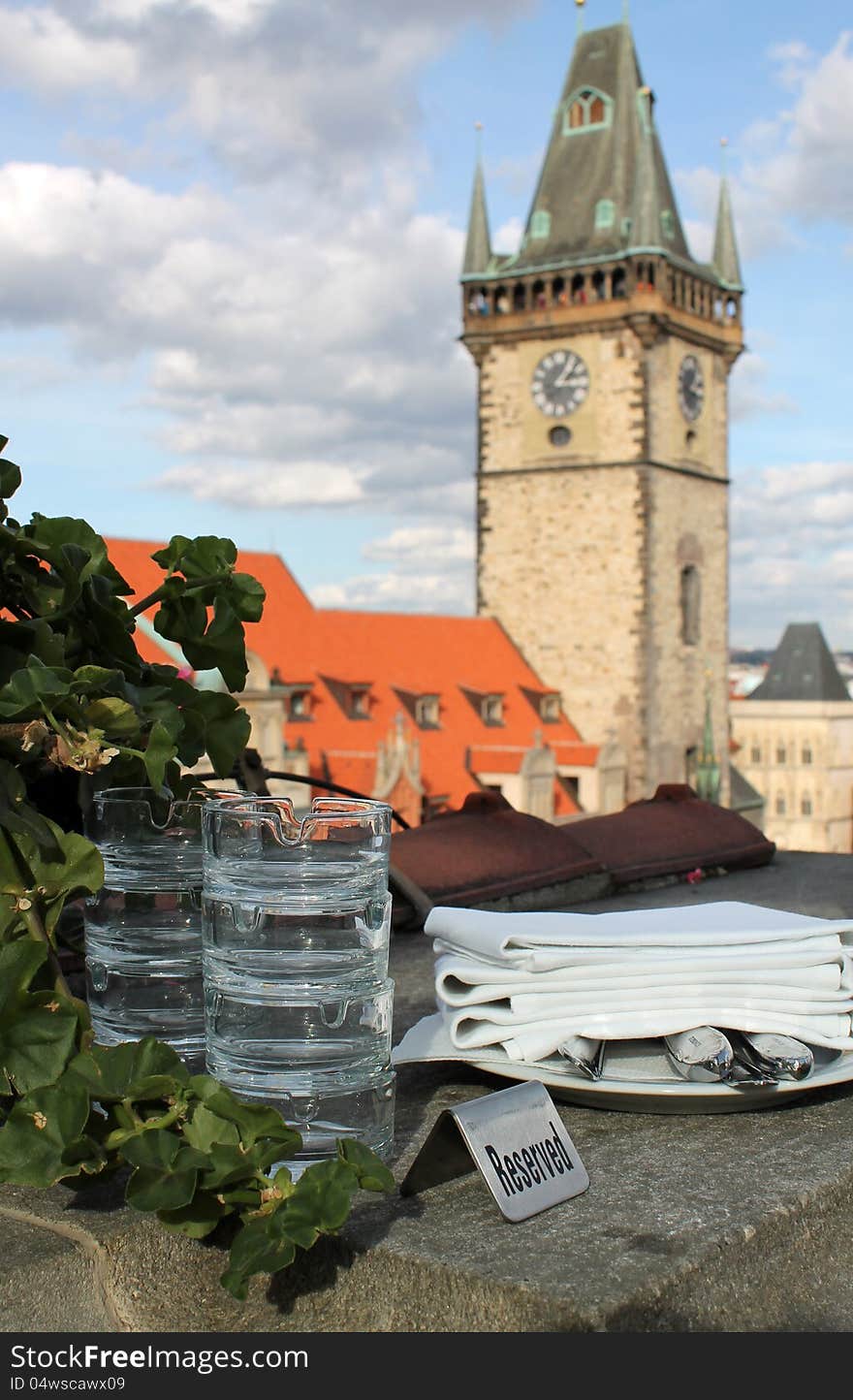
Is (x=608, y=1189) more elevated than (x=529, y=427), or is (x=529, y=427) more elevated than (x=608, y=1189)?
(x=529, y=427)

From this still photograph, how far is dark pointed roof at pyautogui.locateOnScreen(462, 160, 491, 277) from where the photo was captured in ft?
121

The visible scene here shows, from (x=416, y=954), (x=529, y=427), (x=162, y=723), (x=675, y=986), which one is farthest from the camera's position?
(x=529, y=427)

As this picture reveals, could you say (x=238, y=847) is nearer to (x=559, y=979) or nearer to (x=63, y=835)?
(x=63, y=835)

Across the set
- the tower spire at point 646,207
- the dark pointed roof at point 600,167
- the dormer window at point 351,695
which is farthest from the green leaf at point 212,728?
the dark pointed roof at point 600,167

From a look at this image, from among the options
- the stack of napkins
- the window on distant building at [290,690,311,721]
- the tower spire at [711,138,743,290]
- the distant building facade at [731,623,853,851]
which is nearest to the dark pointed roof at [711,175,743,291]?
the tower spire at [711,138,743,290]

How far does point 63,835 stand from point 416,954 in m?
1.84

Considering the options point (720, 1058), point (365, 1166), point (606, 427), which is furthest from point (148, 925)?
point (606, 427)

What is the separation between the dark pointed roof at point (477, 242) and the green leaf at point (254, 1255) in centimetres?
3716

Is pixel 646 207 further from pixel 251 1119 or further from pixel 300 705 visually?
pixel 251 1119

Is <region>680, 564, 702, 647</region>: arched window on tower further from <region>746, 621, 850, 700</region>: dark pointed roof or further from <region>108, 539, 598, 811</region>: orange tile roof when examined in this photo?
<region>746, 621, 850, 700</region>: dark pointed roof

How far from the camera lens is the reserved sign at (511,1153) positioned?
168cm

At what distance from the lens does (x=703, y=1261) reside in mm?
1548

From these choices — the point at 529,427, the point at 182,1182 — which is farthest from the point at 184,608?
the point at 529,427

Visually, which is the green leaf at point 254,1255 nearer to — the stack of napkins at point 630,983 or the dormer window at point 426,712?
the stack of napkins at point 630,983
